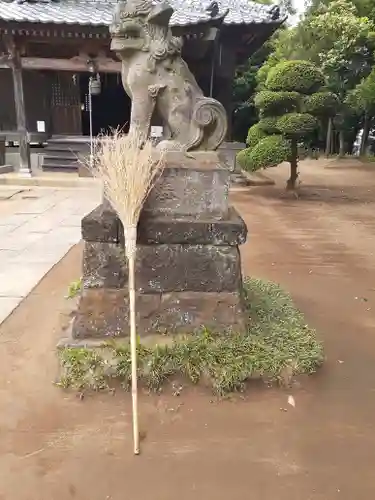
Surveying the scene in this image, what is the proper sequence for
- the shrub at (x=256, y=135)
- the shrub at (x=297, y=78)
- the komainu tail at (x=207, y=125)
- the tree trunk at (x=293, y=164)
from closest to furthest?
the komainu tail at (x=207, y=125) < the shrub at (x=297, y=78) < the tree trunk at (x=293, y=164) < the shrub at (x=256, y=135)

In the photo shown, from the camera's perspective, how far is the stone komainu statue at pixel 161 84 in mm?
3223

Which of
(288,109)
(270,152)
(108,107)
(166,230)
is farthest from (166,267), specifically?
(108,107)

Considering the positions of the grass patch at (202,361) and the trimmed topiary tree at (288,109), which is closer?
the grass patch at (202,361)

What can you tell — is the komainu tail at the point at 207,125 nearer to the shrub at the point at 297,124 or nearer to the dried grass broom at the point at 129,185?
the dried grass broom at the point at 129,185

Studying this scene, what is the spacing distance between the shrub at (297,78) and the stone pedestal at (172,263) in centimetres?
792

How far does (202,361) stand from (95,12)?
11.2m

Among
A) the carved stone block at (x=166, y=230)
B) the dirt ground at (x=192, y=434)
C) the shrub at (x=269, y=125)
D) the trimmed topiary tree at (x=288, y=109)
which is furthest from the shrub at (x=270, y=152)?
the carved stone block at (x=166, y=230)

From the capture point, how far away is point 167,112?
3389 mm

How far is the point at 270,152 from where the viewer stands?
10258mm

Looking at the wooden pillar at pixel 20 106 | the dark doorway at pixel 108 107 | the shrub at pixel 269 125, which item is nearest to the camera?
the shrub at pixel 269 125

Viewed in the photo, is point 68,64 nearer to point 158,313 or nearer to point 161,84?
point 161,84

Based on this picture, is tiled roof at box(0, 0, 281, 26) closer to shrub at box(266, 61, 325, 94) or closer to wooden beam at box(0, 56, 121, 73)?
wooden beam at box(0, 56, 121, 73)

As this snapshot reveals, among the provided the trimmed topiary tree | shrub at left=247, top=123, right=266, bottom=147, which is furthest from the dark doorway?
the trimmed topiary tree

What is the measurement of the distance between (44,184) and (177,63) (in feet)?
29.4
